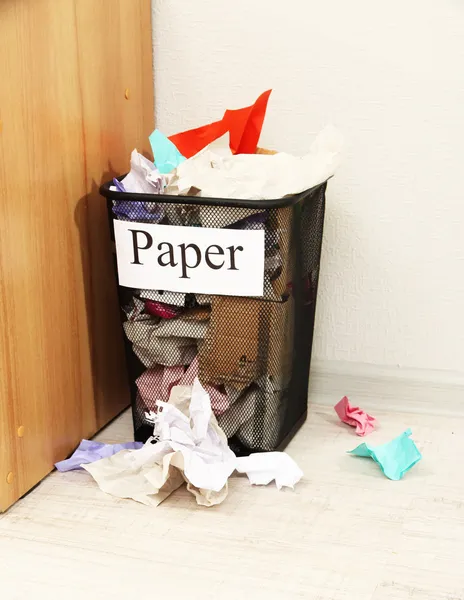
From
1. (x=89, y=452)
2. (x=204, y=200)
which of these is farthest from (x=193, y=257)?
(x=89, y=452)

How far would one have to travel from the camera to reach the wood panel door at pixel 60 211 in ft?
3.24

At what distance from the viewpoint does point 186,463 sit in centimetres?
102

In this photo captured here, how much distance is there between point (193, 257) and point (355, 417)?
377 mm

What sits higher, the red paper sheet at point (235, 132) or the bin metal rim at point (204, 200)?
the red paper sheet at point (235, 132)

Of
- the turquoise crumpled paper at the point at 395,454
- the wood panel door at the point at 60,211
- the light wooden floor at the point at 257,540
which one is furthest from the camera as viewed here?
the turquoise crumpled paper at the point at 395,454

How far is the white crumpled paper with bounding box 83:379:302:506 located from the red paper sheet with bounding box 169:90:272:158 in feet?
1.08

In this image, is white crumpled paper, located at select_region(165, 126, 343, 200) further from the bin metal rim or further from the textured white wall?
the textured white wall

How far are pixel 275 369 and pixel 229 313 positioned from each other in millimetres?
107

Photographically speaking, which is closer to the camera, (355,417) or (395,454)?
(395,454)

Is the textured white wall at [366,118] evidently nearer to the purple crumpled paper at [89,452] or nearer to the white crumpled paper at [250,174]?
the white crumpled paper at [250,174]

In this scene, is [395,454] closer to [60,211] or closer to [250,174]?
[250,174]

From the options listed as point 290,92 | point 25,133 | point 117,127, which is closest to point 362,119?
point 290,92

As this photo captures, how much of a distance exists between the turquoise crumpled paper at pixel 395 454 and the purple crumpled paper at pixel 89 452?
0.30 metres

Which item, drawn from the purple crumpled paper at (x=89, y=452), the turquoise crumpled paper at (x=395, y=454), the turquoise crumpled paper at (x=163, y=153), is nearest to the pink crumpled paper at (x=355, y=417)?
the turquoise crumpled paper at (x=395, y=454)
